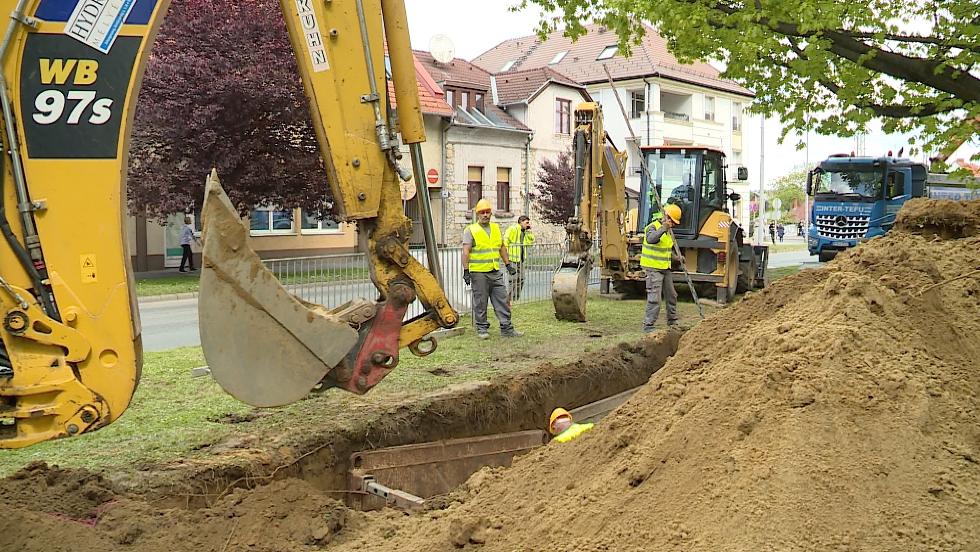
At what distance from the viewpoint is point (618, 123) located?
3944 centimetres

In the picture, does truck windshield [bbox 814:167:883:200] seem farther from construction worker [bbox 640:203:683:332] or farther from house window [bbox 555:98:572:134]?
construction worker [bbox 640:203:683:332]

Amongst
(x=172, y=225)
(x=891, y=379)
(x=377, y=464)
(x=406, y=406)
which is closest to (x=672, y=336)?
(x=406, y=406)

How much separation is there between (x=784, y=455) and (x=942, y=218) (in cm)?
471

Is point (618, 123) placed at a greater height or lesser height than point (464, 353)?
greater

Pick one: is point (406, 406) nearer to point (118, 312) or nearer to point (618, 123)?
point (118, 312)

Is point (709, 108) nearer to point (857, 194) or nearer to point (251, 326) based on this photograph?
point (857, 194)

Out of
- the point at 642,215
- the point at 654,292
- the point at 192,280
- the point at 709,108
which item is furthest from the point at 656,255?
the point at 709,108

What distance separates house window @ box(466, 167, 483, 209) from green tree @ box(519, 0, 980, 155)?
1686 centimetres

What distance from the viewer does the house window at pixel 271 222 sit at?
23.7 metres

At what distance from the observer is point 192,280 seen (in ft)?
59.3

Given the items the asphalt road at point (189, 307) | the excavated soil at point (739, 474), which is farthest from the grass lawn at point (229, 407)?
the asphalt road at point (189, 307)

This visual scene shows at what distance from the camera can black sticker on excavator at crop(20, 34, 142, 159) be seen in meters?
3.49

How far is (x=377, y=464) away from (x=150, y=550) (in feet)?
6.90

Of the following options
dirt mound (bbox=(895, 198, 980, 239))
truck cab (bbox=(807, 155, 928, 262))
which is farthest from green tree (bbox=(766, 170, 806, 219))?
dirt mound (bbox=(895, 198, 980, 239))
